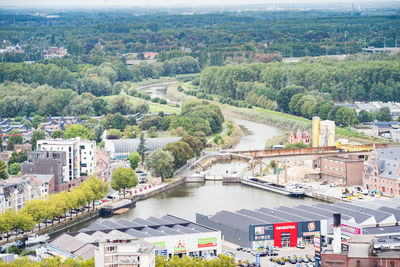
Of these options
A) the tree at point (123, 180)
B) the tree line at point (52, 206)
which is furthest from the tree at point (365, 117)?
the tree line at point (52, 206)

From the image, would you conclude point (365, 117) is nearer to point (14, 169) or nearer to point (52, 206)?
point (14, 169)

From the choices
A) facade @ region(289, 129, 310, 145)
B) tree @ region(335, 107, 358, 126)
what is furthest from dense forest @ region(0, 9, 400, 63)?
facade @ region(289, 129, 310, 145)

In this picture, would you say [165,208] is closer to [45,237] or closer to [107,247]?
[45,237]

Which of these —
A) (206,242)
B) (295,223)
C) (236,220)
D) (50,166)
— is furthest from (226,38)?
(206,242)

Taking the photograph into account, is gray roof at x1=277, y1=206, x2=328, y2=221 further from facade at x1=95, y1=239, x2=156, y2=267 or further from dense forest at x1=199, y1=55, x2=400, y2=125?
dense forest at x1=199, y1=55, x2=400, y2=125

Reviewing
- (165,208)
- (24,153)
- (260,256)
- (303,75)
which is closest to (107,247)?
(260,256)

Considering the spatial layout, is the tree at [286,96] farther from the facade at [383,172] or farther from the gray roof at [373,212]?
the gray roof at [373,212]
